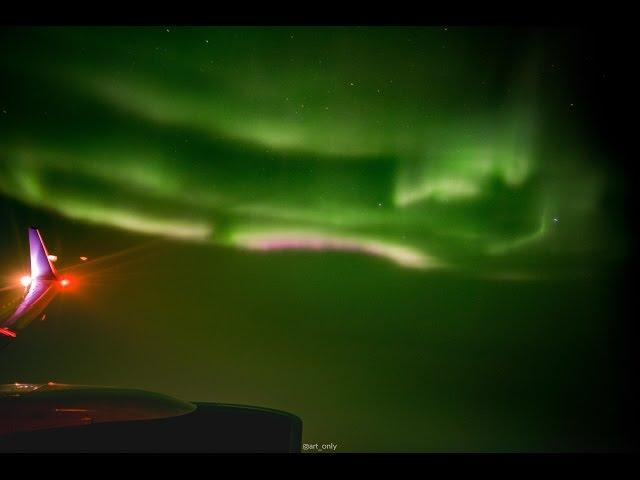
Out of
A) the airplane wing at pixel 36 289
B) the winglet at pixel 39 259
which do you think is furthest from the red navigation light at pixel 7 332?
the winglet at pixel 39 259

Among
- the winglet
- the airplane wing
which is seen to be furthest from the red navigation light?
the winglet

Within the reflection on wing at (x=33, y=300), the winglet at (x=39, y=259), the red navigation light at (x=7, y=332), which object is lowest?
the red navigation light at (x=7, y=332)

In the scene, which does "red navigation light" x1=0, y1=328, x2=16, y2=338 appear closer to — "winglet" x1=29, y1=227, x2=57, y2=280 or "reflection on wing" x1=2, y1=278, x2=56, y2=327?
"reflection on wing" x1=2, y1=278, x2=56, y2=327

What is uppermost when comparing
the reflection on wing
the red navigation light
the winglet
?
the winglet

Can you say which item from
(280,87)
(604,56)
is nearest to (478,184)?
(604,56)

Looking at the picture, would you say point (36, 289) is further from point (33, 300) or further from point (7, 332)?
point (7, 332)

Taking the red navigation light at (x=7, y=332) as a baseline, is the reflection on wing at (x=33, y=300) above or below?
above

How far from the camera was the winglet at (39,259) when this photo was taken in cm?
276

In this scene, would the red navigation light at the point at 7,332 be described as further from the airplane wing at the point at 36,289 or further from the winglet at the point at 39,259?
the winglet at the point at 39,259

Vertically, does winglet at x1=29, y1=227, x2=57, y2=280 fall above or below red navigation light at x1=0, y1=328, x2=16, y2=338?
above

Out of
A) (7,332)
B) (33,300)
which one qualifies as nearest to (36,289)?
(33,300)

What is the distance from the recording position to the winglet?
2.76 m
